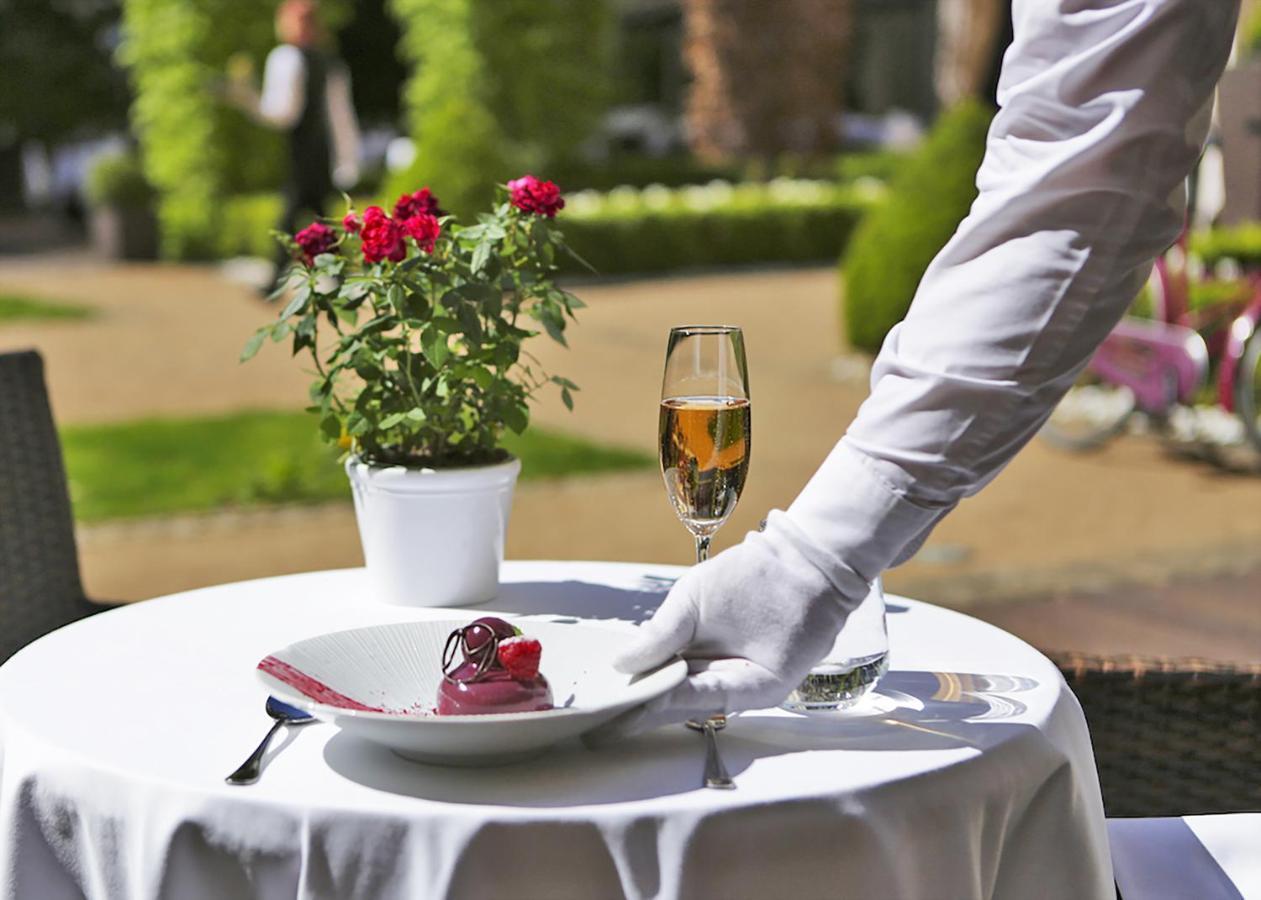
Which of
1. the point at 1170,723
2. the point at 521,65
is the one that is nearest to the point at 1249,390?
the point at 1170,723

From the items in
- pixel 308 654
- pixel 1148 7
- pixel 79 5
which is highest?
pixel 79 5

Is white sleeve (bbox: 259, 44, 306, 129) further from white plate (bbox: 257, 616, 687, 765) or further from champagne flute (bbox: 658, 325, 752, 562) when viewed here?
white plate (bbox: 257, 616, 687, 765)

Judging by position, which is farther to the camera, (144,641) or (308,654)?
(144,641)

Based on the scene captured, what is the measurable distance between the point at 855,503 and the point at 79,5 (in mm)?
31788

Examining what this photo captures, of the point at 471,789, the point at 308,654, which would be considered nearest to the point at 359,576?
the point at 308,654

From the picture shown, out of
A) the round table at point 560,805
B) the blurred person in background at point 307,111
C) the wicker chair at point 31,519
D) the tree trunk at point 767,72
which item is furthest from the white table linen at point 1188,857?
the tree trunk at point 767,72

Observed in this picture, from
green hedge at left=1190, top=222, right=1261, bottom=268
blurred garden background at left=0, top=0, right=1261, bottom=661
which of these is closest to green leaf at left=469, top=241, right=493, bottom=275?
blurred garden background at left=0, top=0, right=1261, bottom=661

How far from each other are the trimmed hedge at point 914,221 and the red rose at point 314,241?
7.80 meters

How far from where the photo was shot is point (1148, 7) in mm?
1355

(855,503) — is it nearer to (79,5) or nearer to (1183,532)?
(1183,532)

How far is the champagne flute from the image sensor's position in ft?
5.65

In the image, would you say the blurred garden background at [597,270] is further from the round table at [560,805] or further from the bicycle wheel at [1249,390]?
the round table at [560,805]

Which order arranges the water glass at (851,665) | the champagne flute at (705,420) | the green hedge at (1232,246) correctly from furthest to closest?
the green hedge at (1232,246)
the champagne flute at (705,420)
the water glass at (851,665)

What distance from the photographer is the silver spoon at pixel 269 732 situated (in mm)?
1390
